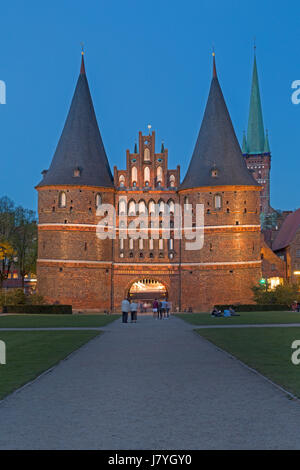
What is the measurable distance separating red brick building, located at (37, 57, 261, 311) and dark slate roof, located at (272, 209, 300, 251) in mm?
13437

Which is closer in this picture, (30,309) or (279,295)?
(30,309)

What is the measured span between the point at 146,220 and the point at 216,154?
10362 mm

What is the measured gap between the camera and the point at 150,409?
10.6 meters

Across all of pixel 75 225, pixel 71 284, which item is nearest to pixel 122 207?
pixel 75 225

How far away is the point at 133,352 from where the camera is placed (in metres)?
20.5

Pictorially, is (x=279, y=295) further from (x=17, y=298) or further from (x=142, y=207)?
(x=17, y=298)

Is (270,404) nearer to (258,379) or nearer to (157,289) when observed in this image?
(258,379)

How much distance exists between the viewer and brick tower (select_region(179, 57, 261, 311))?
6425 cm

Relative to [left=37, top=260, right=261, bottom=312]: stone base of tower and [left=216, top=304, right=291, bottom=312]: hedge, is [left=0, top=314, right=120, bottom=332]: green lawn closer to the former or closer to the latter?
[left=216, top=304, right=291, bottom=312]: hedge

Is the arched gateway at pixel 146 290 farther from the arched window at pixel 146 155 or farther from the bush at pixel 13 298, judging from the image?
the bush at pixel 13 298

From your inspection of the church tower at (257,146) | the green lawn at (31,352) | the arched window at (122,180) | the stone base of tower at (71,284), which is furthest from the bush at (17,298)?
the church tower at (257,146)

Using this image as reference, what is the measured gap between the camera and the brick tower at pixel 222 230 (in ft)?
211
